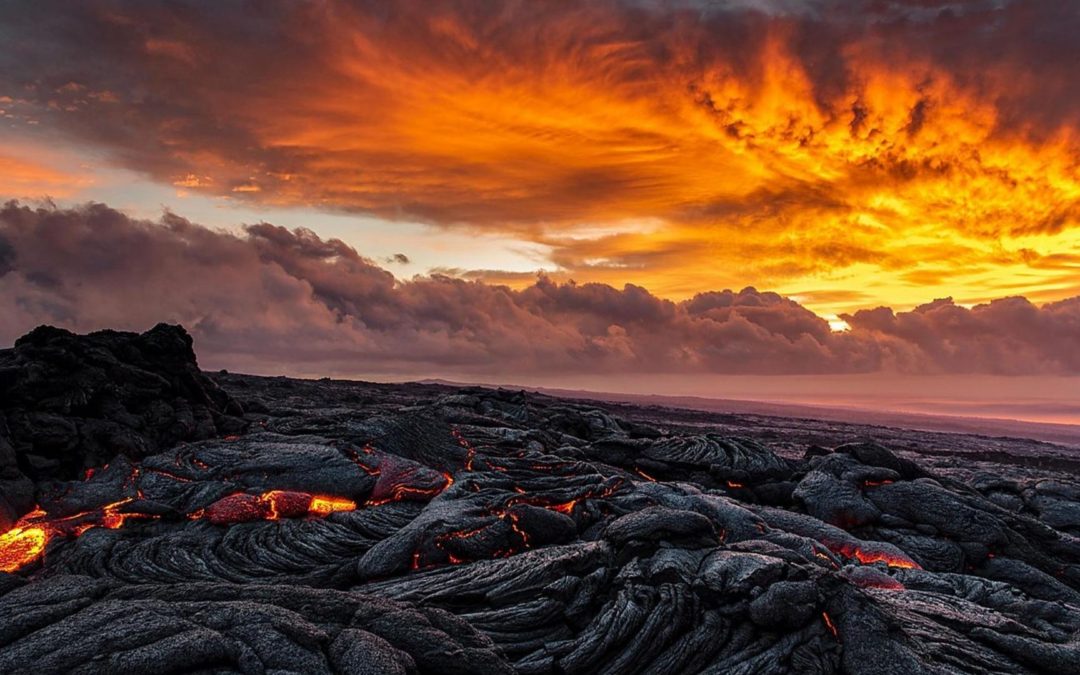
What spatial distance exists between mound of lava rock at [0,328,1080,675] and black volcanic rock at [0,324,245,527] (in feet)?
1.02

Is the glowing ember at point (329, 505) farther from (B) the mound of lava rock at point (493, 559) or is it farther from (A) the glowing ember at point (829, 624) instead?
(A) the glowing ember at point (829, 624)

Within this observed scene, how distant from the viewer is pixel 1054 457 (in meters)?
102

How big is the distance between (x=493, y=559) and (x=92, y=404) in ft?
91.8

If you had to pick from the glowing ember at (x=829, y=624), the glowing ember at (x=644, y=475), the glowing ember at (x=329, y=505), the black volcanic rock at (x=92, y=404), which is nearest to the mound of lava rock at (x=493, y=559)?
the glowing ember at (x=829, y=624)

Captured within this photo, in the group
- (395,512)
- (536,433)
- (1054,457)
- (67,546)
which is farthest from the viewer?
(1054,457)

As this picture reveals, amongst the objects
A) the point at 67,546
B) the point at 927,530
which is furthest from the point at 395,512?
the point at 927,530

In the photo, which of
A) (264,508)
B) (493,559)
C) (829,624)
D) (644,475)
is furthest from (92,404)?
(829,624)

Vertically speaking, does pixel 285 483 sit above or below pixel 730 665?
above

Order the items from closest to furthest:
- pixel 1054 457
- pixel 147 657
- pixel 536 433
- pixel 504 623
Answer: pixel 147 657, pixel 504 623, pixel 536 433, pixel 1054 457

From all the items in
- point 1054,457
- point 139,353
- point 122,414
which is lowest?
point 1054,457

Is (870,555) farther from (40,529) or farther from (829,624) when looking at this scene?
(40,529)

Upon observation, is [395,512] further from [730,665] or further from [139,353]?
[139,353]

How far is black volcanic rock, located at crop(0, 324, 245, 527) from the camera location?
30656mm

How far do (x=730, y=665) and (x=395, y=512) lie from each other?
16.9 metres
